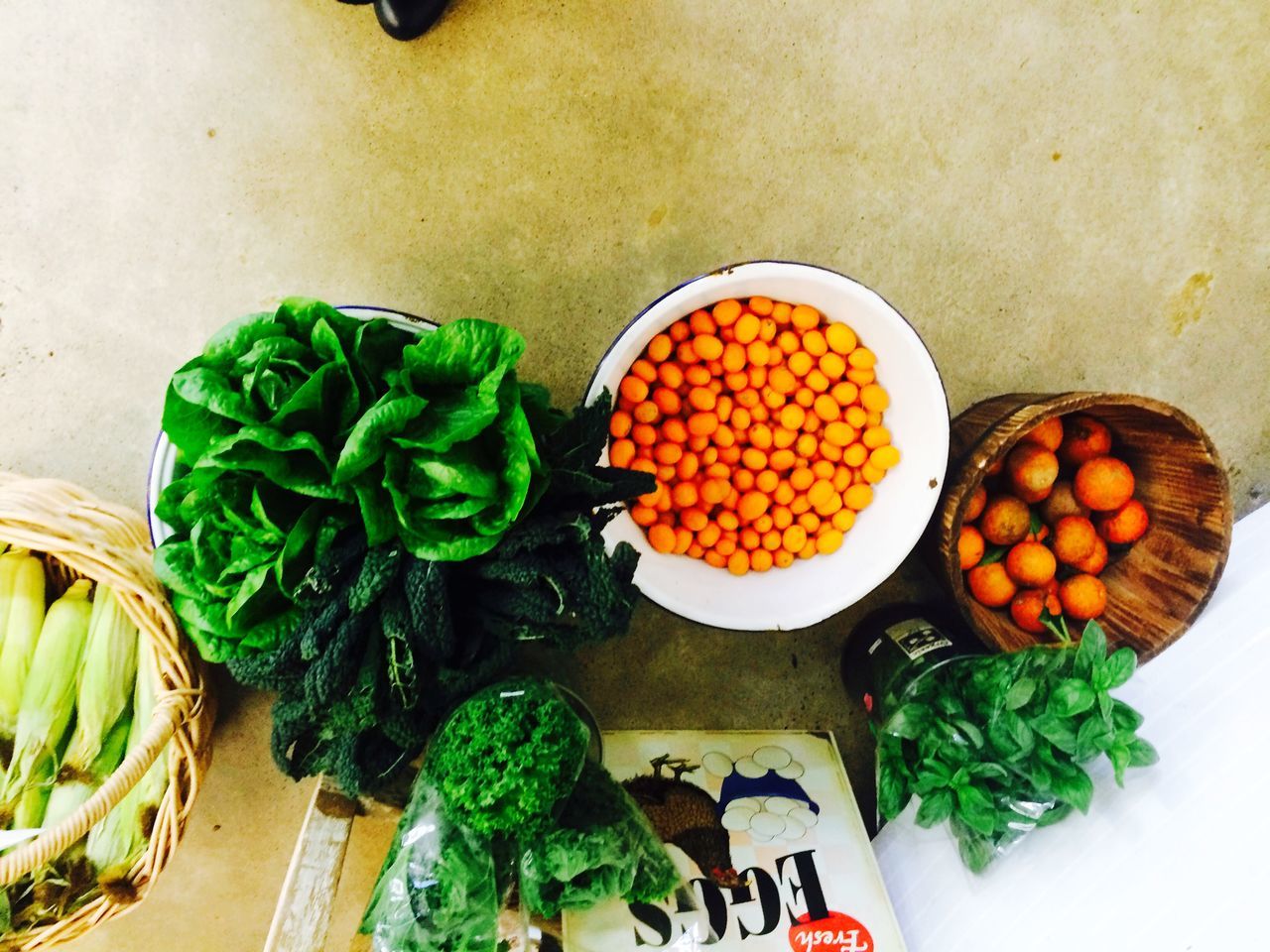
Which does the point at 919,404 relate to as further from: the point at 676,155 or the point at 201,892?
the point at 201,892

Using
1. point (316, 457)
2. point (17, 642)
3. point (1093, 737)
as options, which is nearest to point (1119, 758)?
Result: point (1093, 737)

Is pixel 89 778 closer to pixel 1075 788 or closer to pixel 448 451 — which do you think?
pixel 448 451

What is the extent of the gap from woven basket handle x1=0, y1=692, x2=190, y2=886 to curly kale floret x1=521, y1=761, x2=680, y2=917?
0.41 metres

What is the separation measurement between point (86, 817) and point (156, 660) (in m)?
0.17

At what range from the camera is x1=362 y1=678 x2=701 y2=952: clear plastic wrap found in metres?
0.81

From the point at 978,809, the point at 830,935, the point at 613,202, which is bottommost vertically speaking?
the point at 830,935

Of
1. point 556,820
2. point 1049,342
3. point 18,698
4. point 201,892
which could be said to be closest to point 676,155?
point 1049,342

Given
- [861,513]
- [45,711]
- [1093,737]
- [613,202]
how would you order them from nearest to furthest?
[1093,737] → [45,711] → [861,513] → [613,202]

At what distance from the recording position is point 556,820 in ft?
2.88

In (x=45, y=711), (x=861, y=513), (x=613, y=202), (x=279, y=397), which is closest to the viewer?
(x=279, y=397)

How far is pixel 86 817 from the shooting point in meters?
0.82

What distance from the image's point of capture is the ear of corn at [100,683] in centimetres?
100

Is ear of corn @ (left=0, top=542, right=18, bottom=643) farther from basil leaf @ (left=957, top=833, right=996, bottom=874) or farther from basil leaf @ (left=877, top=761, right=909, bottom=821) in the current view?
basil leaf @ (left=957, top=833, right=996, bottom=874)

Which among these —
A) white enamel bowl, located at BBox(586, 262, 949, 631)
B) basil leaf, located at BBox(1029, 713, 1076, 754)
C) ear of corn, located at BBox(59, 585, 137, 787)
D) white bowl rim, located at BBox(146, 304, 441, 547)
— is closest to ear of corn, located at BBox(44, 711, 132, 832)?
ear of corn, located at BBox(59, 585, 137, 787)
